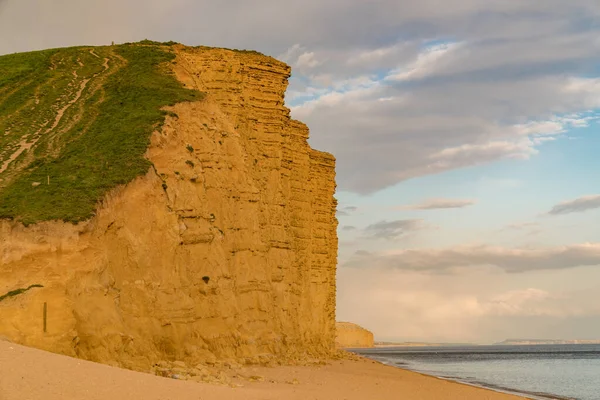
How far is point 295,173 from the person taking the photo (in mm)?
49969

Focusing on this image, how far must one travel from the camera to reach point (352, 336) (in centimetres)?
16700

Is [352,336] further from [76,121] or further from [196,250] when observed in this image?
[196,250]

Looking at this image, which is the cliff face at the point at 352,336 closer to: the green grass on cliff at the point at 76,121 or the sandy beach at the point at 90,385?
the green grass on cliff at the point at 76,121

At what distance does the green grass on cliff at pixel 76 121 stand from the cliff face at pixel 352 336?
119 m

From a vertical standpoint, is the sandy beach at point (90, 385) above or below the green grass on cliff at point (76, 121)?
below

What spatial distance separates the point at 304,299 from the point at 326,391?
24.8 metres

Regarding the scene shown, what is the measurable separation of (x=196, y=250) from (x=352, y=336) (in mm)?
140751

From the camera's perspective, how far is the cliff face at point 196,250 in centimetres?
2267

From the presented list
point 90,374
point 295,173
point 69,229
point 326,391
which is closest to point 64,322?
point 69,229

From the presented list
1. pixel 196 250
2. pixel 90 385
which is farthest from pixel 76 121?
pixel 90 385

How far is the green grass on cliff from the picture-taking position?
25984mm

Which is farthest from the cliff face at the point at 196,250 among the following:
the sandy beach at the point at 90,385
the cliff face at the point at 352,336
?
the cliff face at the point at 352,336

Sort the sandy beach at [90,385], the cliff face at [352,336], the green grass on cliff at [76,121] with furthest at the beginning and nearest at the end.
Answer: the cliff face at [352,336], the green grass on cliff at [76,121], the sandy beach at [90,385]

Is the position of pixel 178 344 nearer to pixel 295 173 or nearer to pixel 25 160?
pixel 25 160
